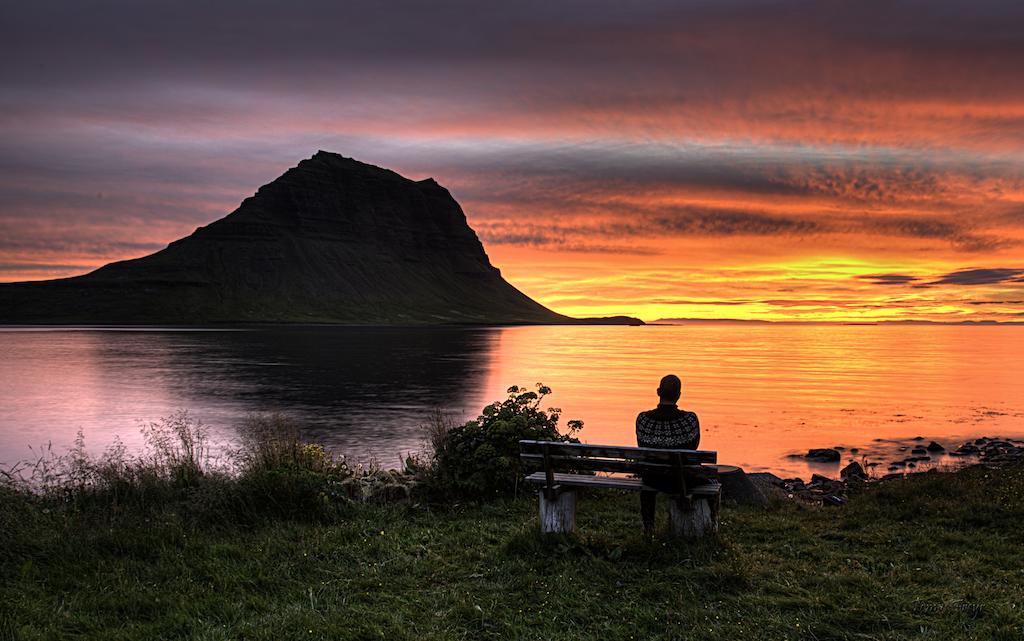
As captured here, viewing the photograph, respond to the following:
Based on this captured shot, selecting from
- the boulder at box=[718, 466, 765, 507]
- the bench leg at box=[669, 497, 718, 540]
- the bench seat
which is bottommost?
the boulder at box=[718, 466, 765, 507]

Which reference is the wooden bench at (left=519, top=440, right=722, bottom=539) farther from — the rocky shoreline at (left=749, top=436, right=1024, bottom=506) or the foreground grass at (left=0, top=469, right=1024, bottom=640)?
the rocky shoreline at (left=749, top=436, right=1024, bottom=506)

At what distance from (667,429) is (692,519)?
1119 millimetres

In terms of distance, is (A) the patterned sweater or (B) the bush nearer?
(A) the patterned sweater

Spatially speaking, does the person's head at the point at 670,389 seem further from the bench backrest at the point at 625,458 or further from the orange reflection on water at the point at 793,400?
the orange reflection on water at the point at 793,400

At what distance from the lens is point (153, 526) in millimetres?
9500

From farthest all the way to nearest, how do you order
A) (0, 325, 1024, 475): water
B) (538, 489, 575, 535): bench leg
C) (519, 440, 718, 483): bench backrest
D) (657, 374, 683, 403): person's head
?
(0, 325, 1024, 475): water → (538, 489, 575, 535): bench leg → (657, 374, 683, 403): person's head → (519, 440, 718, 483): bench backrest

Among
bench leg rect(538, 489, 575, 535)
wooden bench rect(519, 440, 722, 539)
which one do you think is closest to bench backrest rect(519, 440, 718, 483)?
wooden bench rect(519, 440, 722, 539)

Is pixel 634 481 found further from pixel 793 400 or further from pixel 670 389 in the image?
pixel 793 400

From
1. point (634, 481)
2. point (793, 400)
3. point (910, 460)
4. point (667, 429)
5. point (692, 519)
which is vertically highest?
point (667, 429)

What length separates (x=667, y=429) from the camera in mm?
9070

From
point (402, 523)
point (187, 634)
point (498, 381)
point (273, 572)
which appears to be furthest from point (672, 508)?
point (498, 381)

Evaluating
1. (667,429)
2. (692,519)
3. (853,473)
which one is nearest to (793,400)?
(853,473)

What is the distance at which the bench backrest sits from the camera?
859 centimetres

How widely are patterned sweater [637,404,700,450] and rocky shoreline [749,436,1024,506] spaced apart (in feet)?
31.0
